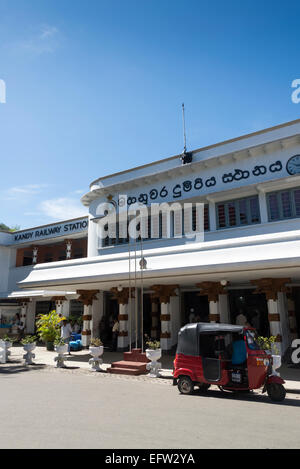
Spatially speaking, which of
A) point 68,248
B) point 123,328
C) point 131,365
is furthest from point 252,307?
point 68,248

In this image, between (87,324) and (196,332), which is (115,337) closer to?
(87,324)

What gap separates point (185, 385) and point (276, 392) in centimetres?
229

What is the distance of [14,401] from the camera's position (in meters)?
7.76

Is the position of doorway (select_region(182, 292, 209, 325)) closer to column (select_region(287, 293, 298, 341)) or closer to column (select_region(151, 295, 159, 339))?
column (select_region(151, 295, 159, 339))

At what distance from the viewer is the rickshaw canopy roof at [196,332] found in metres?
8.87

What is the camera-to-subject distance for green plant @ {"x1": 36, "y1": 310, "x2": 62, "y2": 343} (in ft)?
58.5

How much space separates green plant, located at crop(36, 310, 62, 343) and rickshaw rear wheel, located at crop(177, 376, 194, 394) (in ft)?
33.6

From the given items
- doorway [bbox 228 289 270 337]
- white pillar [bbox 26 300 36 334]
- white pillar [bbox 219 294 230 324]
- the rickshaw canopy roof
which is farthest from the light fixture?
white pillar [bbox 26 300 36 334]

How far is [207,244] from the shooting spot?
14.1 m

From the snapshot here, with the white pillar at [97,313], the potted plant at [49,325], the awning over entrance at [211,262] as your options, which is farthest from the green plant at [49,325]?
the white pillar at [97,313]

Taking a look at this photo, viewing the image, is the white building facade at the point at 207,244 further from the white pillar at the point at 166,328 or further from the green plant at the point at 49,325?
the green plant at the point at 49,325
